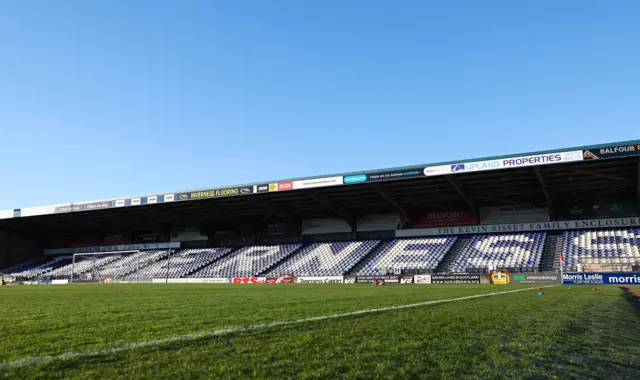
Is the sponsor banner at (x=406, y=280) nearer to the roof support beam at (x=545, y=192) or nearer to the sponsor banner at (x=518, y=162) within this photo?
the sponsor banner at (x=518, y=162)

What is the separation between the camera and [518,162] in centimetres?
2944

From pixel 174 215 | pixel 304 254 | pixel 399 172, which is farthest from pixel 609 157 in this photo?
pixel 174 215

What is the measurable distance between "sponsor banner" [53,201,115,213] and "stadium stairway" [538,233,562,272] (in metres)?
41.9

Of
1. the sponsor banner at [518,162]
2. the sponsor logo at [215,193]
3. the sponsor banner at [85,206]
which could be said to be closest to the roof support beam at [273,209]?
the sponsor logo at [215,193]

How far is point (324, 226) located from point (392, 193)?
37.3 ft

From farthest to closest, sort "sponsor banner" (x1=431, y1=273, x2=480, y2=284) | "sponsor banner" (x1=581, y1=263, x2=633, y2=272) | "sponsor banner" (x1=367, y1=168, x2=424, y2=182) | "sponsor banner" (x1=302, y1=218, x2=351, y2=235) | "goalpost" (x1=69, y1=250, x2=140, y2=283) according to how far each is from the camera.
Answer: "sponsor banner" (x1=302, y1=218, x2=351, y2=235)
"goalpost" (x1=69, y1=250, x2=140, y2=283)
"sponsor banner" (x1=367, y1=168, x2=424, y2=182)
"sponsor banner" (x1=431, y1=273, x2=480, y2=284)
"sponsor banner" (x1=581, y1=263, x2=633, y2=272)

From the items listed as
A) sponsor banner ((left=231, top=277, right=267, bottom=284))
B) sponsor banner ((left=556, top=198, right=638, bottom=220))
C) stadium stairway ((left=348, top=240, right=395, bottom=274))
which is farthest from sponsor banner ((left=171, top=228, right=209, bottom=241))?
sponsor banner ((left=556, top=198, right=638, bottom=220))

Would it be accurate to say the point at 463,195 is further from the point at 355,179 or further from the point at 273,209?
the point at 273,209

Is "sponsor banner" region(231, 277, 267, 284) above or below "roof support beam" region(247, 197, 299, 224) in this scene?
below

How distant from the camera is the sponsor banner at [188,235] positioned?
5416 cm

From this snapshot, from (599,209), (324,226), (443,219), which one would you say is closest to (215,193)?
(324,226)

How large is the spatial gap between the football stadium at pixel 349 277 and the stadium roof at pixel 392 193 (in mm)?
179

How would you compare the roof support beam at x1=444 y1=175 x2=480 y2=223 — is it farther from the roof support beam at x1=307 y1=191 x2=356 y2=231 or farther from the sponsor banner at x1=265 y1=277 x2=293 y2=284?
the sponsor banner at x1=265 y1=277 x2=293 y2=284

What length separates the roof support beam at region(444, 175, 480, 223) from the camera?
33.9 m
